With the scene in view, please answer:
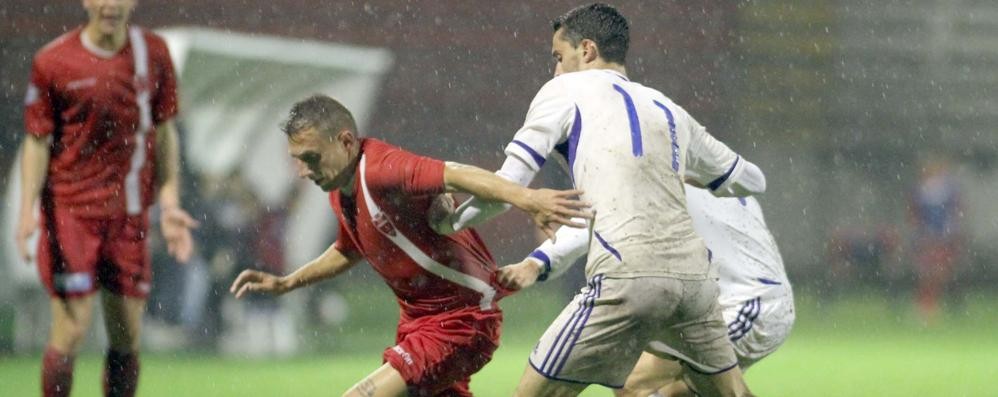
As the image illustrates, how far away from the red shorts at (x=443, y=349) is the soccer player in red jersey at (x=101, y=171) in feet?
6.71

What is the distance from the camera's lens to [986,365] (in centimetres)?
1345

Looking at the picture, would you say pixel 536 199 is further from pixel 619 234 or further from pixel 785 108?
pixel 785 108

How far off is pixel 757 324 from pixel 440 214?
1597mm

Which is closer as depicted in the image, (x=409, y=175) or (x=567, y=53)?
(x=409, y=175)

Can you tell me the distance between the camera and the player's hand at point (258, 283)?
620 centimetres

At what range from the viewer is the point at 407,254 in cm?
591

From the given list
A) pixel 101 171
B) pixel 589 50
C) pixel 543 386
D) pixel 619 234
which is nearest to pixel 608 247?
pixel 619 234

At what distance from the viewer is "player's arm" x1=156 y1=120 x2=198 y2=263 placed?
288 inches

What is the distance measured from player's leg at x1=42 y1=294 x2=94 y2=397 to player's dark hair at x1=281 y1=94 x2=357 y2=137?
2109mm

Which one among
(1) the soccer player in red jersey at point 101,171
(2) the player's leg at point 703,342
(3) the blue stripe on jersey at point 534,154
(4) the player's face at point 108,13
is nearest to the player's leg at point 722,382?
(2) the player's leg at point 703,342

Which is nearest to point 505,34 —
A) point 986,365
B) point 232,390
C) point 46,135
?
point 986,365

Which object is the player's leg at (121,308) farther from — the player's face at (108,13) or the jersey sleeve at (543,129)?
the jersey sleeve at (543,129)

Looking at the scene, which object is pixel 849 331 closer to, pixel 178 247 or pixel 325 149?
pixel 178 247

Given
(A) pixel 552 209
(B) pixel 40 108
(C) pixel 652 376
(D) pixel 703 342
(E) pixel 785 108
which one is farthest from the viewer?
(E) pixel 785 108
